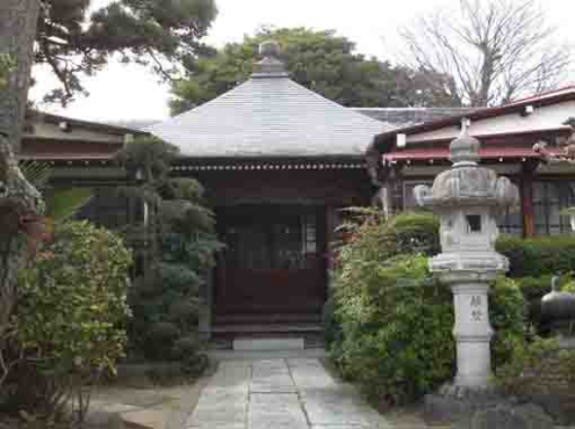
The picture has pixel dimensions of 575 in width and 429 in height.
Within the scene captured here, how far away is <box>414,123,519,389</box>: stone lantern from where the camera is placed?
24.1 ft

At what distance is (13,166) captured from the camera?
5.31 m

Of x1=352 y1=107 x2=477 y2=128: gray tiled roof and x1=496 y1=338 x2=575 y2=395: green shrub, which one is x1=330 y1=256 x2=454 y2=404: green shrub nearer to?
x1=496 y1=338 x2=575 y2=395: green shrub

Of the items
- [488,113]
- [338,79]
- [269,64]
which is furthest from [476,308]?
[338,79]

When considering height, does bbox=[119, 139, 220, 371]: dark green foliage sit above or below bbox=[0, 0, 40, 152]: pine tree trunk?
below

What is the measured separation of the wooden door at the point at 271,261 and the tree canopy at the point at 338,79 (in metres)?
13.9

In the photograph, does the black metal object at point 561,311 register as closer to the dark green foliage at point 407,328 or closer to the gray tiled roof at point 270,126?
the dark green foliage at point 407,328

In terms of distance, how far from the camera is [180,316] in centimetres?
1012

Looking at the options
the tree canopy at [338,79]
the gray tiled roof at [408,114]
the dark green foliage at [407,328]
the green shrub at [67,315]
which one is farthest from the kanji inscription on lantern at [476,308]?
the tree canopy at [338,79]

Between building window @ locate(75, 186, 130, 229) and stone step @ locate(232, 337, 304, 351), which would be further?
building window @ locate(75, 186, 130, 229)

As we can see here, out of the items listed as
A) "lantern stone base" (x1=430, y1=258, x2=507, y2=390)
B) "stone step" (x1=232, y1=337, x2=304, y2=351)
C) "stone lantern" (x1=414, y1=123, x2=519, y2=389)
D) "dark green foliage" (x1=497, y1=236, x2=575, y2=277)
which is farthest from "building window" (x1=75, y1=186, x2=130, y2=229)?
"lantern stone base" (x1=430, y1=258, x2=507, y2=390)

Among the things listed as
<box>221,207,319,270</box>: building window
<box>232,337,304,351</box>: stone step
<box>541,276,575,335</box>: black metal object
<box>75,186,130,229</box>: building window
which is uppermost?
<box>75,186,130,229</box>: building window

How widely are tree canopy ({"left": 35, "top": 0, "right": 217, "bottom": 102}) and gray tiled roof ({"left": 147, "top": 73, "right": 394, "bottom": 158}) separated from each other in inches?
144

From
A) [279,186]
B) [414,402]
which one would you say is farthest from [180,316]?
[279,186]

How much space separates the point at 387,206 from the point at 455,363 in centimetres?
526
